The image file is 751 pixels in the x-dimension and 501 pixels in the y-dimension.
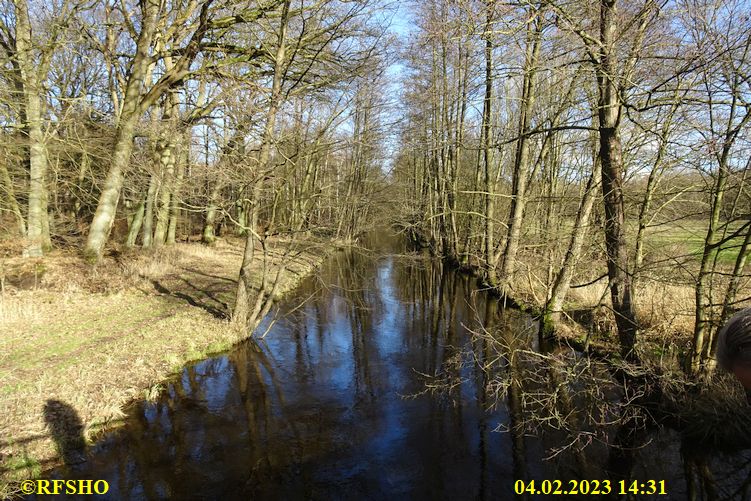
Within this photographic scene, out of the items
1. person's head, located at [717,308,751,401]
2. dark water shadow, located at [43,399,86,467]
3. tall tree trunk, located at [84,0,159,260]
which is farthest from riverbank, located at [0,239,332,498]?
person's head, located at [717,308,751,401]

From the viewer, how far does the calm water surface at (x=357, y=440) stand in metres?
5.42

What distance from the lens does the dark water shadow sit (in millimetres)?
5645

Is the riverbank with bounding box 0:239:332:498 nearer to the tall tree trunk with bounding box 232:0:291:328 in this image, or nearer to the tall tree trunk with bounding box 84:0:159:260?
the tall tree trunk with bounding box 232:0:291:328

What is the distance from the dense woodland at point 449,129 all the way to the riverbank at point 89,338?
1138 mm

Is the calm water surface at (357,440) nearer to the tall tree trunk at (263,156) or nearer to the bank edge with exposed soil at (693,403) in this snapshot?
the bank edge with exposed soil at (693,403)

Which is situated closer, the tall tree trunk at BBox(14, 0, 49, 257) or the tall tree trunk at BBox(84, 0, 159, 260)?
the tall tree trunk at BBox(14, 0, 49, 257)

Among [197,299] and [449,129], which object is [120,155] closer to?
[197,299]

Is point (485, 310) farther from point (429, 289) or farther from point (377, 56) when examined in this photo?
point (377, 56)

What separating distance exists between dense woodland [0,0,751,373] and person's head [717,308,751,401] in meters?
4.89

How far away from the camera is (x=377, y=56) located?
12.3 m

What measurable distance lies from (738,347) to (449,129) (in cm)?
1300

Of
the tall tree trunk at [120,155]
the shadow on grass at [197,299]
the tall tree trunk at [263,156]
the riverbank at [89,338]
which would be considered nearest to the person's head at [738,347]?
the riverbank at [89,338]

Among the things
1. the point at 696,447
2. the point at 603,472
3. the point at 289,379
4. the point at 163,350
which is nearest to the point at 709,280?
the point at 696,447

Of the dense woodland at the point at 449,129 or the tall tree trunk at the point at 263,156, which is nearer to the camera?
the dense woodland at the point at 449,129
